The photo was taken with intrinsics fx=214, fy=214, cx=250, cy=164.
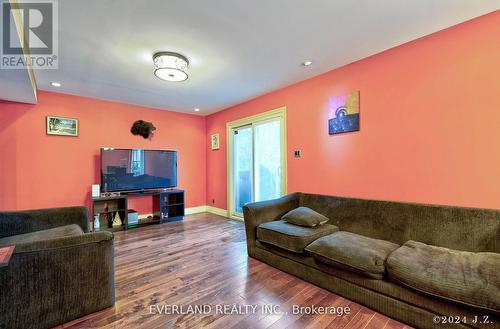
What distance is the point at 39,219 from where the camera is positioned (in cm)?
233

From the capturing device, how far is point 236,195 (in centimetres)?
470

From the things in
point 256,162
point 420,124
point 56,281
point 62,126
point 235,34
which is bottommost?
point 56,281

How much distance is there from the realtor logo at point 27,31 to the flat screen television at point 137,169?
6.08 ft

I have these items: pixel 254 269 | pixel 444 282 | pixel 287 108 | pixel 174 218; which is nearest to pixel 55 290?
pixel 254 269

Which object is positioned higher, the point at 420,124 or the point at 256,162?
the point at 420,124

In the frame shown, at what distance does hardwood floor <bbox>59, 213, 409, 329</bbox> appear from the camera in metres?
1.57

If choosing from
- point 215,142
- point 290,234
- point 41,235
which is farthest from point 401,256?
point 215,142

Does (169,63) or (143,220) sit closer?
(169,63)

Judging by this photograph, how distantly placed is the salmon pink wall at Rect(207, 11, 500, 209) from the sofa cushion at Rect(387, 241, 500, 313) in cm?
67

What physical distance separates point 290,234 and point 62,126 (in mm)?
4098

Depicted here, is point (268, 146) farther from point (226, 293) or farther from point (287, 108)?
point (226, 293)

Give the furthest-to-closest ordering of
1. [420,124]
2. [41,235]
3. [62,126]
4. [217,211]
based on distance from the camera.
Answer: [217,211], [62,126], [420,124], [41,235]

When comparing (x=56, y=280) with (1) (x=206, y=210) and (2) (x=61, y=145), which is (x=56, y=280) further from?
(1) (x=206, y=210)

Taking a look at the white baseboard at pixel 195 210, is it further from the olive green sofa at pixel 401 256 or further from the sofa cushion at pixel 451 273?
the sofa cushion at pixel 451 273
